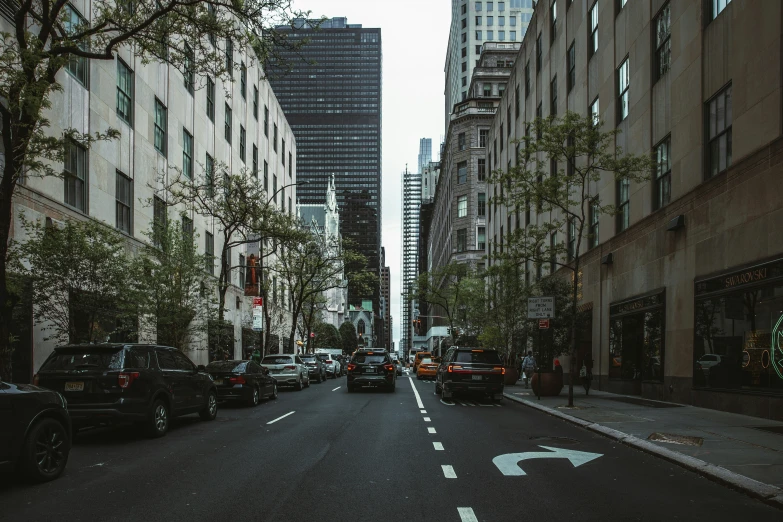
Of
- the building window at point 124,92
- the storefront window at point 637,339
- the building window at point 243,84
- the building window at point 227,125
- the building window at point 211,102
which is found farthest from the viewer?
the building window at point 243,84

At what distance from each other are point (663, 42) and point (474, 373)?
12020mm

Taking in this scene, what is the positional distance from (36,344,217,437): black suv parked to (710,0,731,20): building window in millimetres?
16066

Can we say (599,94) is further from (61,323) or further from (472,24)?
(472,24)

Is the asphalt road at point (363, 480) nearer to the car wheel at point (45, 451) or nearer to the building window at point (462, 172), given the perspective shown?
the car wheel at point (45, 451)

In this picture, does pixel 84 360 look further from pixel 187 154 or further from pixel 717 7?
pixel 187 154

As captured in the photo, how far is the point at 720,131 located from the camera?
17.0 metres

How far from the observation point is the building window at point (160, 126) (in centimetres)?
2817

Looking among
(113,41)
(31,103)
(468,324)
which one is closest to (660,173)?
(113,41)

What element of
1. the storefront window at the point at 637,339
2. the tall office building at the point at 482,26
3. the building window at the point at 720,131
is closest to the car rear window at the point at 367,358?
the storefront window at the point at 637,339

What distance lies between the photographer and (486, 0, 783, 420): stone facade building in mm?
14492

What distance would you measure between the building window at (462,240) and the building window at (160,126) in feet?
174

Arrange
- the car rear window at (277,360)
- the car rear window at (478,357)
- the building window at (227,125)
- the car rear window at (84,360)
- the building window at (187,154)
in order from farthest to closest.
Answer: the building window at (227,125), the building window at (187,154), the car rear window at (277,360), the car rear window at (478,357), the car rear window at (84,360)

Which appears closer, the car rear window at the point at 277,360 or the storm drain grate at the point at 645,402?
the storm drain grate at the point at 645,402

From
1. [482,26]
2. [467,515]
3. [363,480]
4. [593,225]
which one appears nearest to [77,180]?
[363,480]
